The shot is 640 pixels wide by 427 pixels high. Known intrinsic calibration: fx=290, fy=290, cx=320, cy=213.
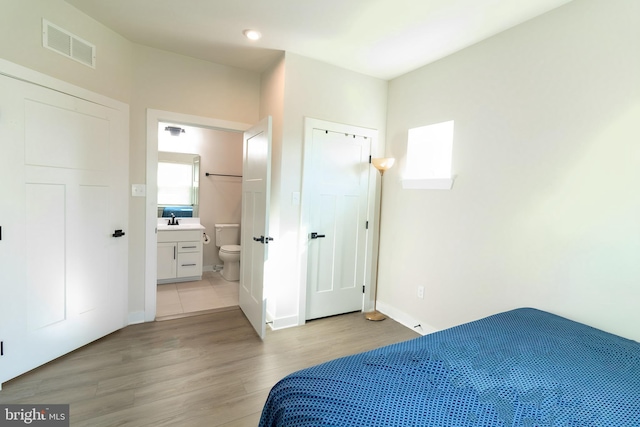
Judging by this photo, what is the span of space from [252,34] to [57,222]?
210cm

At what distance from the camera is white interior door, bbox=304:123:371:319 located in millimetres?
2953

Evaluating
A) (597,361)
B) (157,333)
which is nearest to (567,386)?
(597,361)

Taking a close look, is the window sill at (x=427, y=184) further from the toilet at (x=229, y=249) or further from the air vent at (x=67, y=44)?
the air vent at (x=67, y=44)

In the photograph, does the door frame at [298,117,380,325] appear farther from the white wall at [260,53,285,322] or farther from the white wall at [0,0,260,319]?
the white wall at [0,0,260,319]

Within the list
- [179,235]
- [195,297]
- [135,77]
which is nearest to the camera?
[135,77]

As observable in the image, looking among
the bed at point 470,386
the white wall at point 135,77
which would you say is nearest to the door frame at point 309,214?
the white wall at point 135,77

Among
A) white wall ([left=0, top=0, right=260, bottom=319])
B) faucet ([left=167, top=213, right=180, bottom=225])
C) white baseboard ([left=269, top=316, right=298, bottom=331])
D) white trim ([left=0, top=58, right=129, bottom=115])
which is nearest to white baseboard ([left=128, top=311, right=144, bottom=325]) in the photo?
white wall ([left=0, top=0, right=260, bottom=319])

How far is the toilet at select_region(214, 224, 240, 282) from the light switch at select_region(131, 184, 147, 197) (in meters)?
1.70

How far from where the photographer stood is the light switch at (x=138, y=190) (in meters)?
2.74

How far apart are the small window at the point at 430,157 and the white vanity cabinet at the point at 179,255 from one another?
9.78ft

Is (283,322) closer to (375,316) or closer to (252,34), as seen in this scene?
(375,316)

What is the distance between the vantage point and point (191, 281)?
165 inches

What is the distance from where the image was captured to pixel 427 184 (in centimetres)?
277

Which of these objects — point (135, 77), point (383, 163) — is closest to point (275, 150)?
point (383, 163)
